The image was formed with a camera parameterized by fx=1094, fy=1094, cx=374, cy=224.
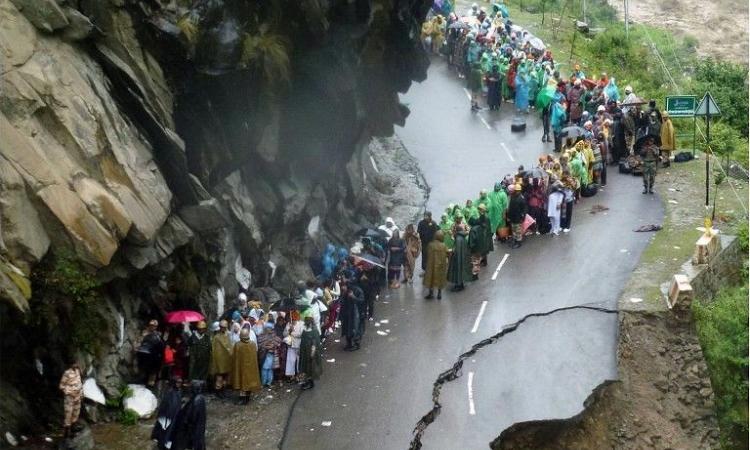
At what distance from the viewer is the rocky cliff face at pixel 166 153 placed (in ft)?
57.4

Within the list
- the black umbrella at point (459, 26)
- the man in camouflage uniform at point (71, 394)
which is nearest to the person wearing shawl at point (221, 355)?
the man in camouflage uniform at point (71, 394)

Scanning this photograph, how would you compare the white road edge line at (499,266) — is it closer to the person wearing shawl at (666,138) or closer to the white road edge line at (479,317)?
the white road edge line at (479,317)

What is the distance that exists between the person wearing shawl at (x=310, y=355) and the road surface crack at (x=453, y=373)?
227 centimetres

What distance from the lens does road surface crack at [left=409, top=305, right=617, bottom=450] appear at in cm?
1912

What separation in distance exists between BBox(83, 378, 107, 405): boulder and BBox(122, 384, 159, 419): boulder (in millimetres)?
508

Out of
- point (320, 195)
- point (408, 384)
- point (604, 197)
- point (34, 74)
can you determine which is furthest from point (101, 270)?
point (604, 197)

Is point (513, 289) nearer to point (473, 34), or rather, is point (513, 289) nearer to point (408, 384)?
point (408, 384)

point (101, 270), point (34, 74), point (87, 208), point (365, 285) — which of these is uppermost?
point (34, 74)

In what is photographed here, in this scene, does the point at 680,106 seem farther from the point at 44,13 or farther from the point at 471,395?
the point at 44,13

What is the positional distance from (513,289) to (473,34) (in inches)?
632

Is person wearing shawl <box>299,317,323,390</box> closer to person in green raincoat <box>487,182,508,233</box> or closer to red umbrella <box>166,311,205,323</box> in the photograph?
red umbrella <box>166,311,205,323</box>

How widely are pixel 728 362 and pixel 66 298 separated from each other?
14193 mm

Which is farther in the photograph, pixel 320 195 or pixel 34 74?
pixel 320 195

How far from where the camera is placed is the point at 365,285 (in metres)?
23.5
